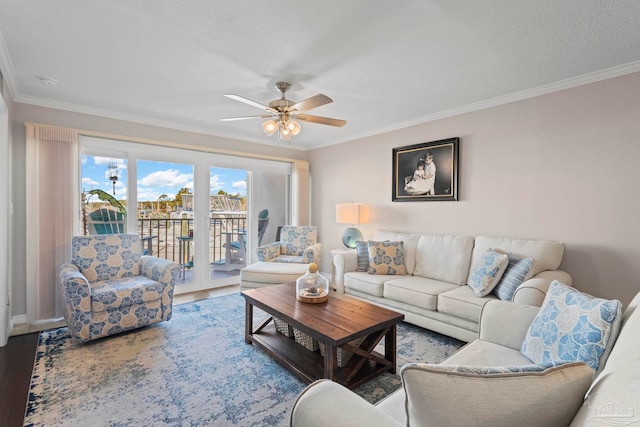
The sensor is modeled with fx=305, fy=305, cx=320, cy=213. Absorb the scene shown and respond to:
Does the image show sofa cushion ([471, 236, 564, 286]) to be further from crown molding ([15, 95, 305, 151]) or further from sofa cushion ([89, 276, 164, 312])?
crown molding ([15, 95, 305, 151])

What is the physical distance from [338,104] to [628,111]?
8.26ft

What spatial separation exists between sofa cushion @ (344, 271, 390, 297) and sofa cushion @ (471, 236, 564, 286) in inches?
45.6

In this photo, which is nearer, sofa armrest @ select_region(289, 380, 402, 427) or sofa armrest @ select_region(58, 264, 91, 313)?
sofa armrest @ select_region(289, 380, 402, 427)

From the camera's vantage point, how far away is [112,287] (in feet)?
9.61

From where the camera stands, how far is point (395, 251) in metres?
3.65

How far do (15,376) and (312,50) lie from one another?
126 inches

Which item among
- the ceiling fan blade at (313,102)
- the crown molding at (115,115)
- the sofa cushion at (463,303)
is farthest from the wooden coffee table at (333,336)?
the crown molding at (115,115)

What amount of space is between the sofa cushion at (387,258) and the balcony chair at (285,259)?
2.94ft

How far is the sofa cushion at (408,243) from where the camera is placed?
3.65m

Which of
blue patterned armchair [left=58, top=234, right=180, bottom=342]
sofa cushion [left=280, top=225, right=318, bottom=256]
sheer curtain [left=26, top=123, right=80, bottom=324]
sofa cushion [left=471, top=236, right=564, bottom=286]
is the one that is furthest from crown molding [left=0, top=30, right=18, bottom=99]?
sofa cushion [left=471, top=236, right=564, bottom=286]

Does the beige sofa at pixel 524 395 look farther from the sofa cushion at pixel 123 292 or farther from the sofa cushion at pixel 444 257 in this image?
the sofa cushion at pixel 123 292

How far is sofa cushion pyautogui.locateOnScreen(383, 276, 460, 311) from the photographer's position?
2.88 m

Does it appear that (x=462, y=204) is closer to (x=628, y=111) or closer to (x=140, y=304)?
(x=628, y=111)

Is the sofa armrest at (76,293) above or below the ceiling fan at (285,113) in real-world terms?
below
